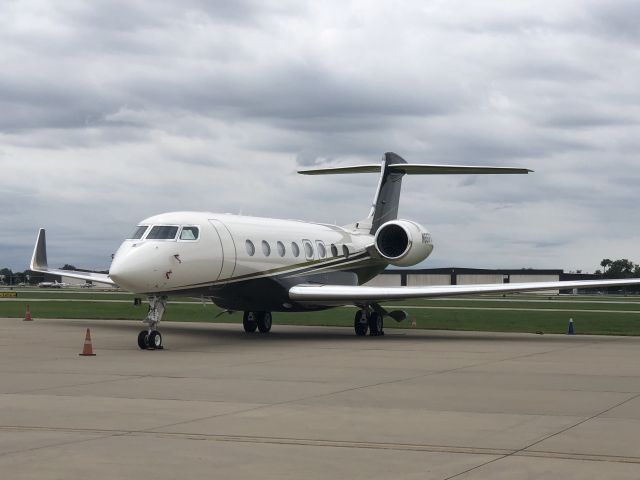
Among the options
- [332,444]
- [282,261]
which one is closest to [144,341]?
[282,261]

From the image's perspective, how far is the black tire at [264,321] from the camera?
28.9 meters

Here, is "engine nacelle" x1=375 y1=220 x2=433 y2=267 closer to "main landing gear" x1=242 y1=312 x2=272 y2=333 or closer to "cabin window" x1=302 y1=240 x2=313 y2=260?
"cabin window" x1=302 y1=240 x2=313 y2=260

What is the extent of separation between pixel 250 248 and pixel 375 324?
184 inches

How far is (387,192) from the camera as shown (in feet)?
109

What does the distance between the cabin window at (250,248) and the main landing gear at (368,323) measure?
4002mm

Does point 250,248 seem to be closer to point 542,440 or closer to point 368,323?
point 368,323

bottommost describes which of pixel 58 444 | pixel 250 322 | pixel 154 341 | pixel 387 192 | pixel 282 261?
pixel 58 444

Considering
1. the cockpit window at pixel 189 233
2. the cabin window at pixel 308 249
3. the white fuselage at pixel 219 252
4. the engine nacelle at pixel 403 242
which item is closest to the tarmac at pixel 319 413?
the white fuselage at pixel 219 252

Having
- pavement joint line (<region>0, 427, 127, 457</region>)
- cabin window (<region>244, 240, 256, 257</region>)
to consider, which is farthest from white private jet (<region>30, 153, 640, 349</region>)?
pavement joint line (<region>0, 427, 127, 457</region>)

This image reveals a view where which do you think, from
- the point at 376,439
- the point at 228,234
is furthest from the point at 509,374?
the point at 228,234

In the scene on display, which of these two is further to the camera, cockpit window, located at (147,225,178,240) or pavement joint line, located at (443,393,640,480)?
cockpit window, located at (147,225,178,240)

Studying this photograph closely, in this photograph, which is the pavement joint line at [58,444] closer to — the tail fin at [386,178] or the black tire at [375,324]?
the black tire at [375,324]

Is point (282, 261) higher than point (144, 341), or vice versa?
point (282, 261)

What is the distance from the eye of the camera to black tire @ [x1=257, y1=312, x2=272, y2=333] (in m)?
28.9
